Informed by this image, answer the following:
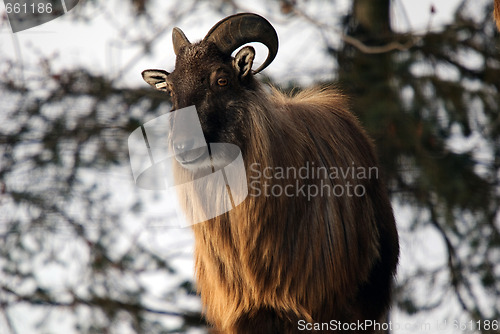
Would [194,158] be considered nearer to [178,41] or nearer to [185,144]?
[185,144]

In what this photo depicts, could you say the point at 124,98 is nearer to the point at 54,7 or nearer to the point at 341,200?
the point at 54,7

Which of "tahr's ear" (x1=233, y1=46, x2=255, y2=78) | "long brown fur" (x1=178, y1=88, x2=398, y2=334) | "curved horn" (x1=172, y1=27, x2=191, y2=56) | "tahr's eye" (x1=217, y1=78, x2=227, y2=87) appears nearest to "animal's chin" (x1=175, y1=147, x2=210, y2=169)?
"long brown fur" (x1=178, y1=88, x2=398, y2=334)

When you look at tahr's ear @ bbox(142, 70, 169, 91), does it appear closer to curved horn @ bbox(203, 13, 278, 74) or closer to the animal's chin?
curved horn @ bbox(203, 13, 278, 74)

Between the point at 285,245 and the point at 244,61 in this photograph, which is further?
the point at 285,245

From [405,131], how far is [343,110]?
12.6 ft

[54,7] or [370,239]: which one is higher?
[54,7]

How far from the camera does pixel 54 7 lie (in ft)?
34.1

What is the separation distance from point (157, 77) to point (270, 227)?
1.44 metres

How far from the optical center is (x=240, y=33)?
5414mm

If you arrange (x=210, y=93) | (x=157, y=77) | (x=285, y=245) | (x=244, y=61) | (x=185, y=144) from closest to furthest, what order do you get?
(x=185, y=144)
(x=210, y=93)
(x=244, y=61)
(x=285, y=245)
(x=157, y=77)

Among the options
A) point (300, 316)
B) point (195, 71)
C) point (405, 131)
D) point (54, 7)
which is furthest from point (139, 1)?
point (300, 316)

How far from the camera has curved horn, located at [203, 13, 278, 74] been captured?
5.39 meters

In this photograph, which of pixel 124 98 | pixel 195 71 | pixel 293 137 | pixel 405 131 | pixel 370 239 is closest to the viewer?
pixel 195 71

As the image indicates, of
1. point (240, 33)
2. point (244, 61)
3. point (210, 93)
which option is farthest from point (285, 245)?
point (240, 33)
